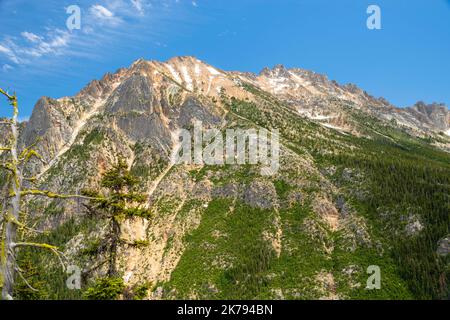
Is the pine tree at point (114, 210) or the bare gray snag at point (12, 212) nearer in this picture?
the bare gray snag at point (12, 212)

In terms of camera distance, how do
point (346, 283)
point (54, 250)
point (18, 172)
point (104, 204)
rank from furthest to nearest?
1. point (346, 283)
2. point (104, 204)
3. point (18, 172)
4. point (54, 250)

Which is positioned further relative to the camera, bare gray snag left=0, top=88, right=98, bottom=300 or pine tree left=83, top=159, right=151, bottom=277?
pine tree left=83, top=159, right=151, bottom=277

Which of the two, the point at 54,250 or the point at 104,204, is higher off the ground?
the point at 104,204

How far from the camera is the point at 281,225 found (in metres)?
171

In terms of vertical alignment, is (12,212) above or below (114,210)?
below

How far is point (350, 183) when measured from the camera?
187500 millimetres

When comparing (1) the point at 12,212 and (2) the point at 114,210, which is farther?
(2) the point at 114,210

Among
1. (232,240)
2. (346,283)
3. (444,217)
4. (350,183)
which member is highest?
(350,183)
